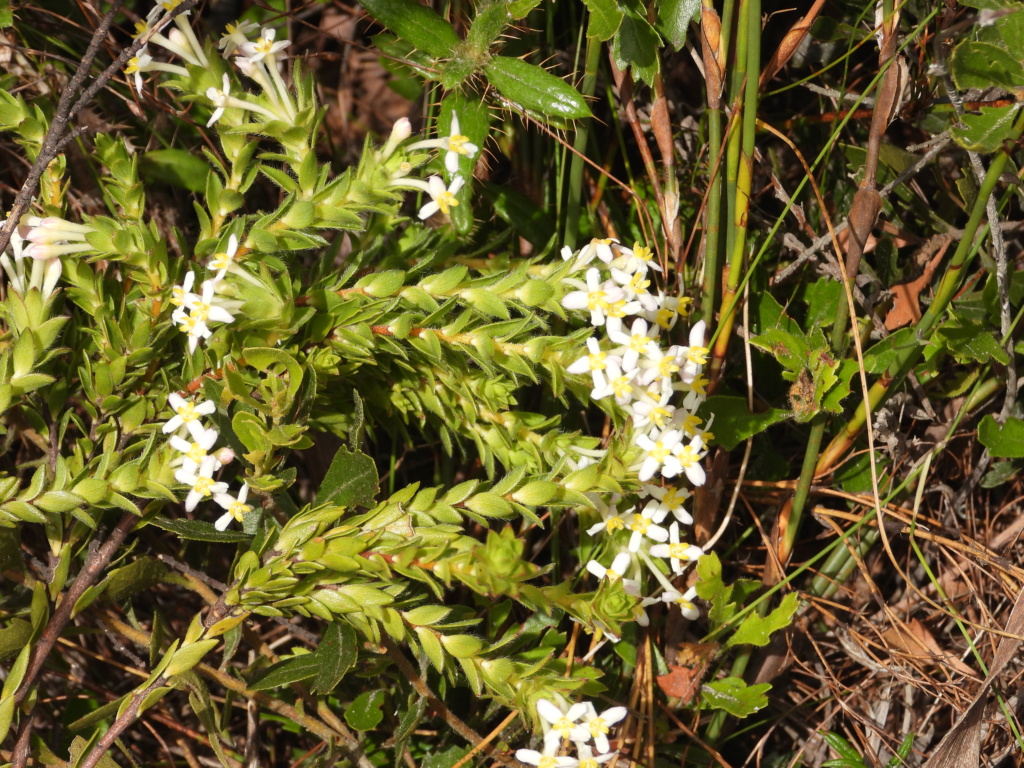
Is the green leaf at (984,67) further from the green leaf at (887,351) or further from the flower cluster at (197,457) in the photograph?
the flower cluster at (197,457)

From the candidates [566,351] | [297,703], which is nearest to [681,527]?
[566,351]

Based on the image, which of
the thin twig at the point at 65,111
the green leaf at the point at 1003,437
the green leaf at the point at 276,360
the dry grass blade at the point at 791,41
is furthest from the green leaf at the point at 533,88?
the green leaf at the point at 1003,437

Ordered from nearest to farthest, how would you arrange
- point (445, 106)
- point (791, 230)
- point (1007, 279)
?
point (445, 106) → point (1007, 279) → point (791, 230)

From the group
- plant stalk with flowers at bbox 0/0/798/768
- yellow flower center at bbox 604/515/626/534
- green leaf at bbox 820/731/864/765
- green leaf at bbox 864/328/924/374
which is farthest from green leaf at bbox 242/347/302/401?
green leaf at bbox 820/731/864/765

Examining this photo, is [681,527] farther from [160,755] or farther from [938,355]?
[160,755]

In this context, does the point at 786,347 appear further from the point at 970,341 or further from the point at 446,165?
the point at 446,165
